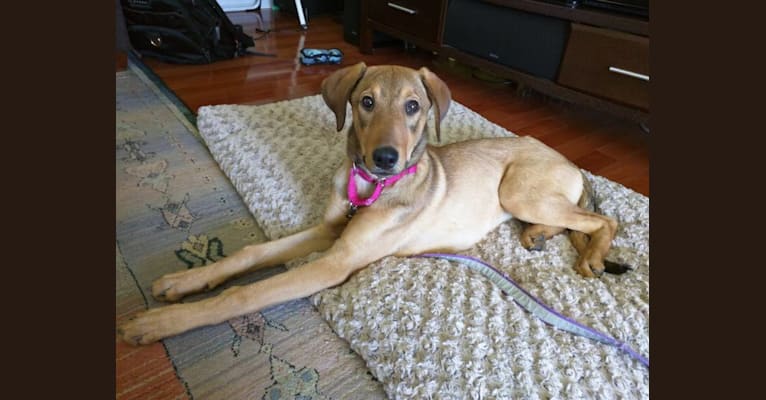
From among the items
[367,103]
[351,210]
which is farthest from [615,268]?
[367,103]

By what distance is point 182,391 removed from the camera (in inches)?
66.7

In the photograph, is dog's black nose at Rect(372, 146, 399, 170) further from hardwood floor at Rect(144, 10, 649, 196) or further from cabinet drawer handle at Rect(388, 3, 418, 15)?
cabinet drawer handle at Rect(388, 3, 418, 15)

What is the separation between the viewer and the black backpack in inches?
192

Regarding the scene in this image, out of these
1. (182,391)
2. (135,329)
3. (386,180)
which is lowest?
(182,391)

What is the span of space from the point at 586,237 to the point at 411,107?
1.26 m

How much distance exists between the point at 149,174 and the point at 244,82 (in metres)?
2.16

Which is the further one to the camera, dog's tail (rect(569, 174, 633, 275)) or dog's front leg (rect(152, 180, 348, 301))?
dog's tail (rect(569, 174, 633, 275))

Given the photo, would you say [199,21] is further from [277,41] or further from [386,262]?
[386,262]

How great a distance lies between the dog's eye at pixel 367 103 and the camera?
206 cm

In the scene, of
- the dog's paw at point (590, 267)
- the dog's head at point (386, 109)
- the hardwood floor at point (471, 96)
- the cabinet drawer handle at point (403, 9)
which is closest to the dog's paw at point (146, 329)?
the dog's head at point (386, 109)

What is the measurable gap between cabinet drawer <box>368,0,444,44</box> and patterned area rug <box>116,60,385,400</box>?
2.87 metres

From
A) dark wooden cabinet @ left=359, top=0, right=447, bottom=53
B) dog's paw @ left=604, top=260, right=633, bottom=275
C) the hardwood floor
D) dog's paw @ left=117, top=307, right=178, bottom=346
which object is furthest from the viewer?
dark wooden cabinet @ left=359, top=0, right=447, bottom=53

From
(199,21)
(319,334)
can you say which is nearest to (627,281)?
(319,334)

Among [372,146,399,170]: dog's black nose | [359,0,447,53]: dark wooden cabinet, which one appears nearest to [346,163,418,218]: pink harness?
[372,146,399,170]: dog's black nose
